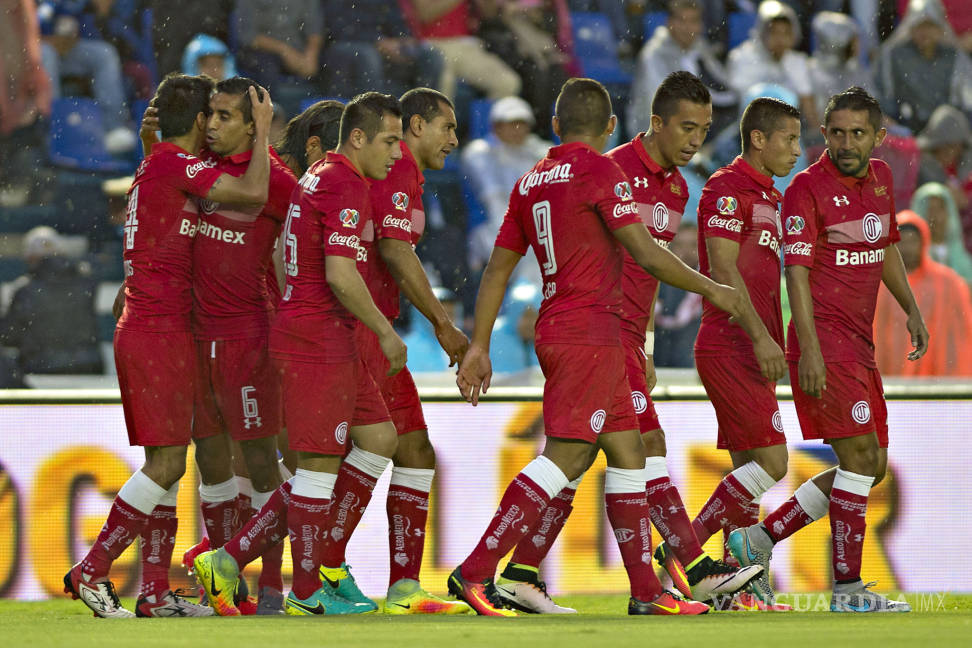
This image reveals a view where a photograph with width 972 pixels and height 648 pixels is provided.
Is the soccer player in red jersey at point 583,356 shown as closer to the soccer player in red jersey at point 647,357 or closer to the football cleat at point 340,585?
the soccer player in red jersey at point 647,357

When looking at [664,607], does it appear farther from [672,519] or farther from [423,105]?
[423,105]

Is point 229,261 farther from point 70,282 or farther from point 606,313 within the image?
point 70,282

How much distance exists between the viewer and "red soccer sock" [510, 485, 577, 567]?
18.7ft

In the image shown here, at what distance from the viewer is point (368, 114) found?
5.65m

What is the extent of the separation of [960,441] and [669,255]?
2748mm

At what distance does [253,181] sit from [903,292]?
289cm

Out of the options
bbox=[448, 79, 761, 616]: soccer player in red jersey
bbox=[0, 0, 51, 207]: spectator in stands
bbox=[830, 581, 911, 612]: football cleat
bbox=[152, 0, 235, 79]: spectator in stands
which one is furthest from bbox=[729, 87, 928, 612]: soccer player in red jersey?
bbox=[0, 0, 51, 207]: spectator in stands

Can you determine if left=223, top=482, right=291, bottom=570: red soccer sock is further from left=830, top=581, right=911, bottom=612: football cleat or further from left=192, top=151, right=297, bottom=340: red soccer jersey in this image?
left=830, top=581, right=911, bottom=612: football cleat

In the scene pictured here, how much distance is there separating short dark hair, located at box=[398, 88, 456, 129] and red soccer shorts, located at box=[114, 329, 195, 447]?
4.35 ft

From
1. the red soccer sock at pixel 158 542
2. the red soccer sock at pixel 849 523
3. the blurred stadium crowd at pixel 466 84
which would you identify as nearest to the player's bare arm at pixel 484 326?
the red soccer sock at pixel 158 542

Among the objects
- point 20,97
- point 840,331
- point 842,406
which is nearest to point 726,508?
point 842,406

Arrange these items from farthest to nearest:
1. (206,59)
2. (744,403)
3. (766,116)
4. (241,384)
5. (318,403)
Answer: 1. (206,59)
2. (766,116)
3. (744,403)
4. (241,384)
5. (318,403)

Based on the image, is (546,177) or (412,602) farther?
(412,602)

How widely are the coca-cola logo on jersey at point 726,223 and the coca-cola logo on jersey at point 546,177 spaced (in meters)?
0.84
